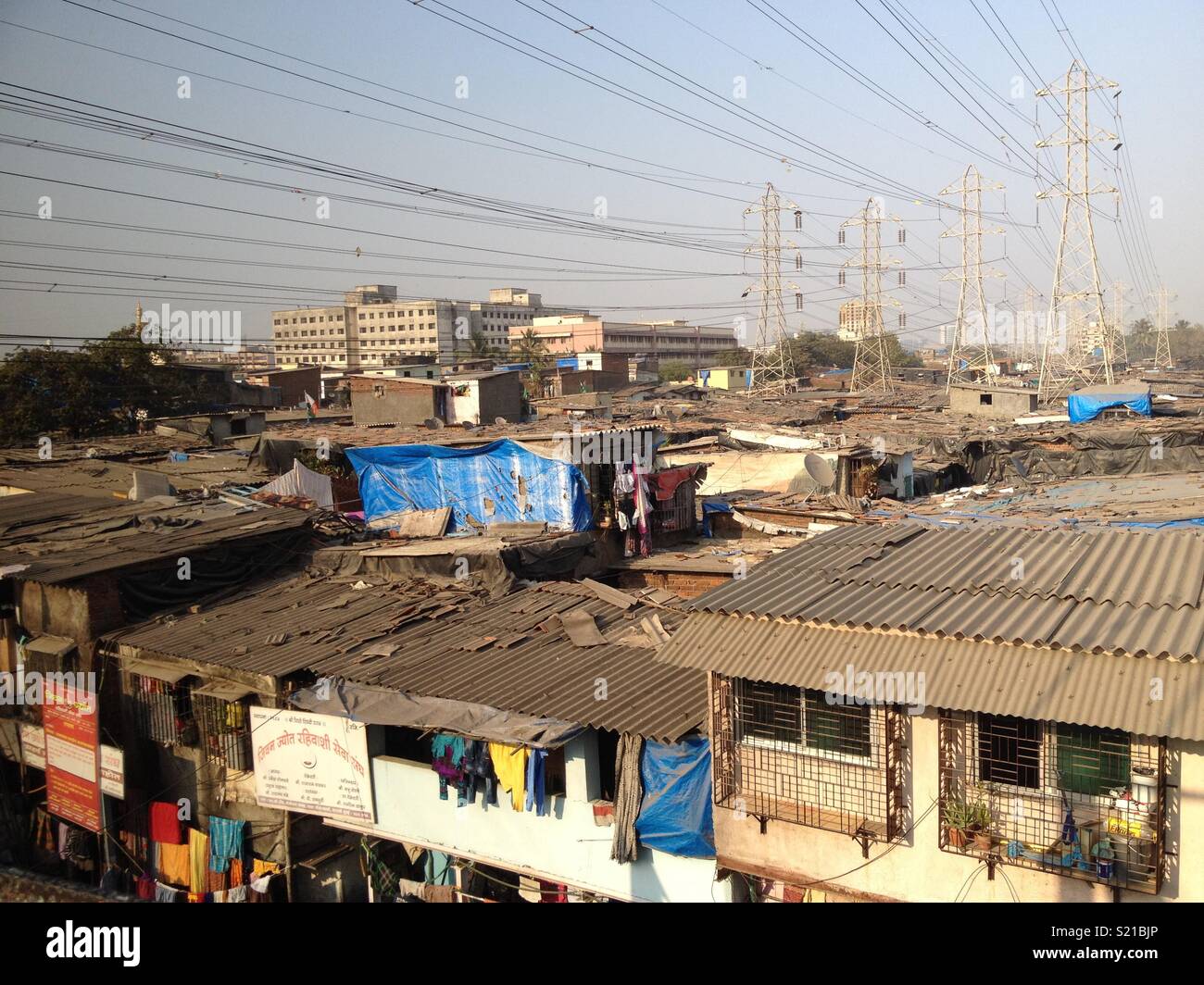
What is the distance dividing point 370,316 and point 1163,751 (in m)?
115

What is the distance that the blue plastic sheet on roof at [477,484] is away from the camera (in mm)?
15555

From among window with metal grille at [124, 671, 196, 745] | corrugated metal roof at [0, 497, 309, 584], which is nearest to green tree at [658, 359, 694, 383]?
corrugated metal roof at [0, 497, 309, 584]

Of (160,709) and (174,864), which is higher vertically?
(160,709)

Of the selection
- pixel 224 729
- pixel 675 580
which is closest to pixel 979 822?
pixel 675 580

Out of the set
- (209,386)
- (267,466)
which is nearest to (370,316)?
(209,386)

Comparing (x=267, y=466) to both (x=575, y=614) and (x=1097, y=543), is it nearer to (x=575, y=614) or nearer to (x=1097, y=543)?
(x=575, y=614)

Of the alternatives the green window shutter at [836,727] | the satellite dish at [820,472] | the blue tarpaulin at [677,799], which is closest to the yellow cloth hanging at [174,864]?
the blue tarpaulin at [677,799]

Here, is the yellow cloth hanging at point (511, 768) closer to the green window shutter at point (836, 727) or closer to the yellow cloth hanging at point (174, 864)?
the green window shutter at point (836, 727)

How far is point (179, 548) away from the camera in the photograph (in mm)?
13367

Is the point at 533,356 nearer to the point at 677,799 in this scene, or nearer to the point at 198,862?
the point at 198,862

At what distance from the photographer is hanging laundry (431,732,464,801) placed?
941cm

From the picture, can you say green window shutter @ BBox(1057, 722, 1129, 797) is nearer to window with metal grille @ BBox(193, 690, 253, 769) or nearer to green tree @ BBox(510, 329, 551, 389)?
window with metal grille @ BBox(193, 690, 253, 769)

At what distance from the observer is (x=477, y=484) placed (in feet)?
54.0

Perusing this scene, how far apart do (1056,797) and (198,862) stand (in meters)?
10.7
